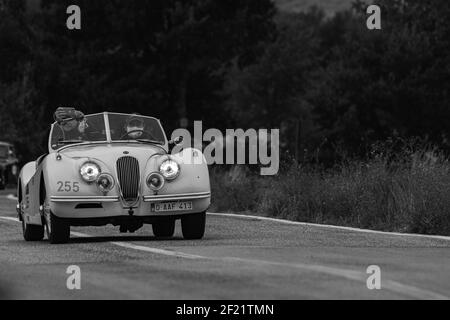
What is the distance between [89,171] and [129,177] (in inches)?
18.5

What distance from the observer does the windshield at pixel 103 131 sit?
52.9 feet

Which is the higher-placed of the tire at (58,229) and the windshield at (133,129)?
the windshield at (133,129)

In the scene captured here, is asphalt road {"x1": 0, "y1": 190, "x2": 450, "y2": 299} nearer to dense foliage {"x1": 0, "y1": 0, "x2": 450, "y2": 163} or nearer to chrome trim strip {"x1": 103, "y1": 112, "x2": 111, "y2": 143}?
chrome trim strip {"x1": 103, "y1": 112, "x2": 111, "y2": 143}

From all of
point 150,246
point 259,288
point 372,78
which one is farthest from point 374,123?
point 259,288

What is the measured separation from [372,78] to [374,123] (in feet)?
8.41

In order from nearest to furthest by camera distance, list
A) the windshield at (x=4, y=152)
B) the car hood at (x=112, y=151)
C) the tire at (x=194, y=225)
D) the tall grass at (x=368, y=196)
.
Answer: the car hood at (x=112, y=151)
the tire at (x=194, y=225)
the tall grass at (x=368, y=196)
the windshield at (x=4, y=152)

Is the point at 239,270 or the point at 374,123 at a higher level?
the point at 239,270

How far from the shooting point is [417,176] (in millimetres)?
18672

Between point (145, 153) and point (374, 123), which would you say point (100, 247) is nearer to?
point (145, 153)

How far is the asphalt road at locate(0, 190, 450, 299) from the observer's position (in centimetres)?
873

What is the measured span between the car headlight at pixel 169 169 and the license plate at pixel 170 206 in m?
0.30

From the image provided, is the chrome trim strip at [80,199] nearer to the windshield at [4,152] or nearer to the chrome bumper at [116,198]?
the chrome bumper at [116,198]

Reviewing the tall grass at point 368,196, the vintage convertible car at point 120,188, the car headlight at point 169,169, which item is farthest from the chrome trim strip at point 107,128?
the tall grass at point 368,196

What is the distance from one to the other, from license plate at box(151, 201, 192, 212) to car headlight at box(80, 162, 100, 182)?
2.47ft
